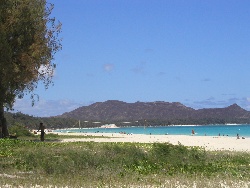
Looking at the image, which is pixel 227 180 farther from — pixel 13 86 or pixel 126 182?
pixel 13 86

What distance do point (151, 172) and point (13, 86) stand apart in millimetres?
26246

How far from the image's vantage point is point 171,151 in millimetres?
24188

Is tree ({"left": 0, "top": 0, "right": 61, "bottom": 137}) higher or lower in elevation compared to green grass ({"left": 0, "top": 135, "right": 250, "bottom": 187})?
higher

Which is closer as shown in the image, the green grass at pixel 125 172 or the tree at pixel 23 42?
the green grass at pixel 125 172

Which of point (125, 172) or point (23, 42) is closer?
point (125, 172)

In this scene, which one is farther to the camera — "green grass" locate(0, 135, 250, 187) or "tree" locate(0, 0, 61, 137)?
"tree" locate(0, 0, 61, 137)

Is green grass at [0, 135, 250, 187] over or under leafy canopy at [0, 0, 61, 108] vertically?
under

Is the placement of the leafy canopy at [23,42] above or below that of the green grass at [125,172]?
above

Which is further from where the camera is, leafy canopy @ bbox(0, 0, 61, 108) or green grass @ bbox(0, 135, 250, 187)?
leafy canopy @ bbox(0, 0, 61, 108)

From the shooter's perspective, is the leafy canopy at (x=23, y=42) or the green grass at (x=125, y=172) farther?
the leafy canopy at (x=23, y=42)

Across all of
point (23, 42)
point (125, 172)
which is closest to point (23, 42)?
point (23, 42)

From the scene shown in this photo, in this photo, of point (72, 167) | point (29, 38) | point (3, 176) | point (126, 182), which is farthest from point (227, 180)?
point (29, 38)

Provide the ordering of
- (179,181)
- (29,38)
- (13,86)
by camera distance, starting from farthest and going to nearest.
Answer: (13,86) → (29,38) → (179,181)

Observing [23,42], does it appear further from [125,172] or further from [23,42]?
[125,172]
